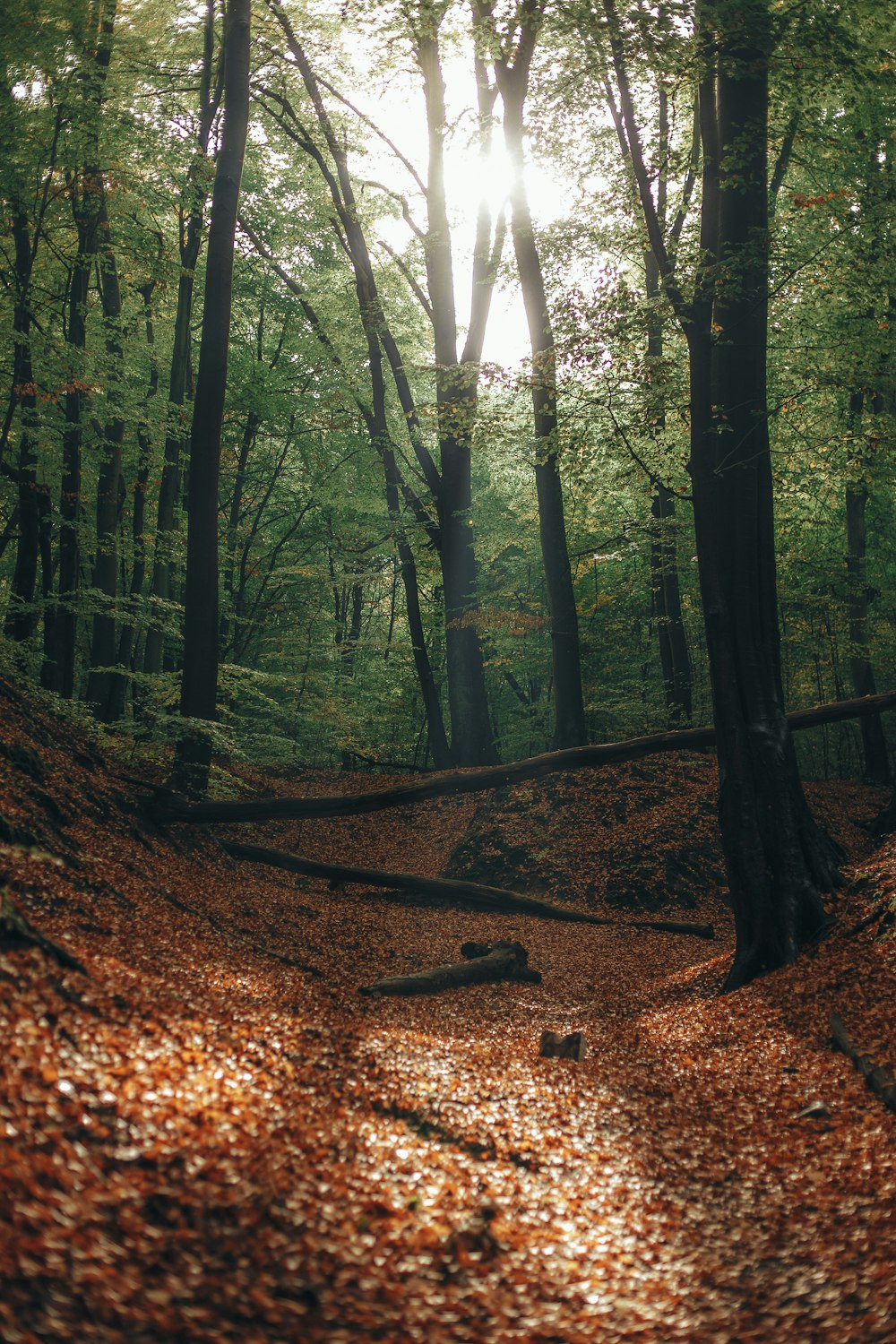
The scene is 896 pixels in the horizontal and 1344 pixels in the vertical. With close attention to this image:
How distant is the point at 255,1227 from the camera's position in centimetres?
247

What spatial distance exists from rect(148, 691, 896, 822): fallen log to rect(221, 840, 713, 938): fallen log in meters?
1.26

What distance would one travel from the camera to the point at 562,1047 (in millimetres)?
5129

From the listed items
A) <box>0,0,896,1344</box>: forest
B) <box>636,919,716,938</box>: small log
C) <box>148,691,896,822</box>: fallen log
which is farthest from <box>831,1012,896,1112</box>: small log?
<box>636,919,716,938</box>: small log

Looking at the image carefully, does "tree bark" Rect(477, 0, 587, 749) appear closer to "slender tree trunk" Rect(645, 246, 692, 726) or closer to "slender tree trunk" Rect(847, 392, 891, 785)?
"slender tree trunk" Rect(645, 246, 692, 726)

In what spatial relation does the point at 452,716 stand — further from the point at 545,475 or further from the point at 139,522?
the point at 139,522

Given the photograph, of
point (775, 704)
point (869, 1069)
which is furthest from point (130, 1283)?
point (775, 704)

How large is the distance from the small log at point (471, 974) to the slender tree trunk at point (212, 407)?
14.6 feet

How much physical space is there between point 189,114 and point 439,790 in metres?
13.1

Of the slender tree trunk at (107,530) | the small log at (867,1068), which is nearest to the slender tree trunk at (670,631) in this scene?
the slender tree trunk at (107,530)

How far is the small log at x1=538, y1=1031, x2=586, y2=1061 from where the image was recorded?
5.10 m

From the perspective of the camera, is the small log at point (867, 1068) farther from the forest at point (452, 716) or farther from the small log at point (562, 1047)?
the small log at point (562, 1047)

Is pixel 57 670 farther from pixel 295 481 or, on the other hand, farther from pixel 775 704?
pixel 775 704

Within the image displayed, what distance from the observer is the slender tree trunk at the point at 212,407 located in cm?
997

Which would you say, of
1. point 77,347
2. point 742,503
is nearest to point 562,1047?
point 742,503
